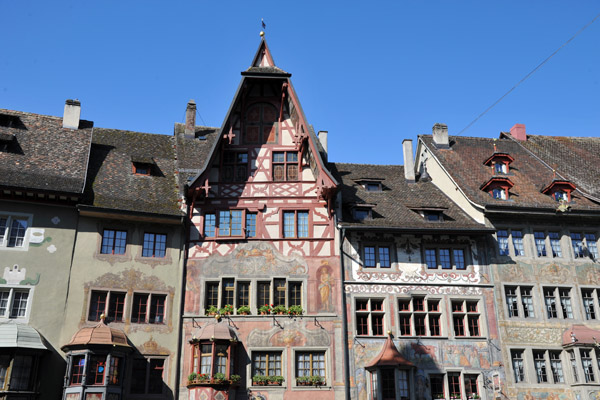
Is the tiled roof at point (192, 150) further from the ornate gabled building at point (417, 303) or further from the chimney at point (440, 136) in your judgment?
the chimney at point (440, 136)

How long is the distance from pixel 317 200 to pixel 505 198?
9.17 metres

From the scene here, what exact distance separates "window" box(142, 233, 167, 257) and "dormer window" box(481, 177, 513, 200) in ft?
50.6

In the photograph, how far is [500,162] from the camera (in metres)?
32.1

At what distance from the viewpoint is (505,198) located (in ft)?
95.3

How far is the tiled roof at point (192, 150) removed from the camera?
2886 cm

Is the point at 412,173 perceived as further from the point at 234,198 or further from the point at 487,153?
the point at 234,198

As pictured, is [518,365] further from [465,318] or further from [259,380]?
[259,380]

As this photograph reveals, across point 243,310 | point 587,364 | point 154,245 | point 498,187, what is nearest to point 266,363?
point 243,310

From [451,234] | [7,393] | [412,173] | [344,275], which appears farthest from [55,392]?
[412,173]

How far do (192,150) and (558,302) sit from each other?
62.2 feet

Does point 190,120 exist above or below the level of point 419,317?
above

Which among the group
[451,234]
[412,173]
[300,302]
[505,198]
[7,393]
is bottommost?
[7,393]

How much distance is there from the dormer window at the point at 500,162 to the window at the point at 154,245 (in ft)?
56.8

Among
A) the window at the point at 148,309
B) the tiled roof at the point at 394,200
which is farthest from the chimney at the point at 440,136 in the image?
the window at the point at 148,309
